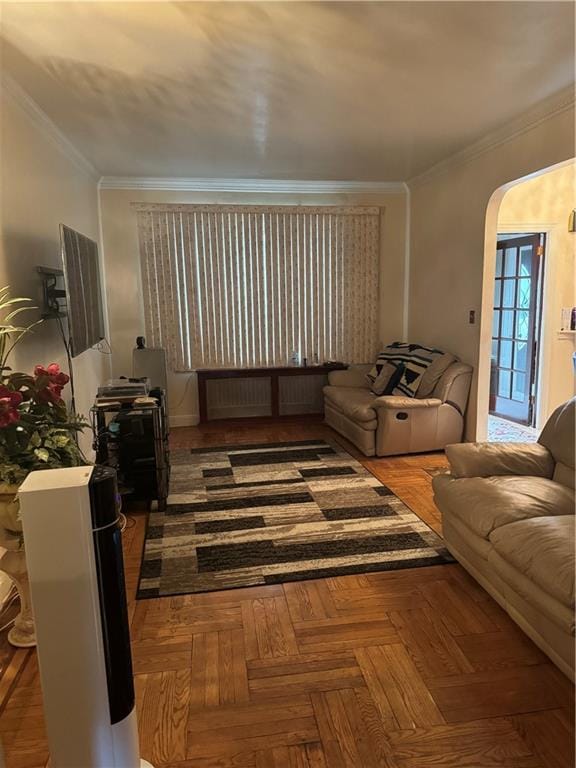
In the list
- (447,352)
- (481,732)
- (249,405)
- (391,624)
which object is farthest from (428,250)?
(481,732)

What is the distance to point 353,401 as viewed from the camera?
4676mm

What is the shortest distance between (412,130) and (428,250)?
66.6 inches

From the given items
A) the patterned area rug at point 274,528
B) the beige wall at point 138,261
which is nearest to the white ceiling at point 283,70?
the beige wall at point 138,261

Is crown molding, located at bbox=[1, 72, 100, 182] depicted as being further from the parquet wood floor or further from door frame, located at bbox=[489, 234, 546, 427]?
door frame, located at bbox=[489, 234, 546, 427]

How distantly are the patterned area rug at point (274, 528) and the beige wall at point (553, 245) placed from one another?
2.45 m

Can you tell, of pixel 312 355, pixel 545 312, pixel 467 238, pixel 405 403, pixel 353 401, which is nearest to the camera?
pixel 405 403

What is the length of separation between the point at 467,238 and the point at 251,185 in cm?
225

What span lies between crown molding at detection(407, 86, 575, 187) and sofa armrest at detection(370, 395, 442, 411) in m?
1.99

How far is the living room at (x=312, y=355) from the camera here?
1.78m

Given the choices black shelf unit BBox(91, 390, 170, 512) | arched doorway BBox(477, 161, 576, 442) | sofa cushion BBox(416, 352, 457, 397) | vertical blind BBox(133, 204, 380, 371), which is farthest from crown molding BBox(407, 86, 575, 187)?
black shelf unit BBox(91, 390, 170, 512)

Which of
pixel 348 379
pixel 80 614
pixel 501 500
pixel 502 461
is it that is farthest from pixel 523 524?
pixel 348 379

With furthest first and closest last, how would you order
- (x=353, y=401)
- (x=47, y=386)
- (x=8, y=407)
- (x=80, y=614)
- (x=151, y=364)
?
(x=151, y=364) → (x=353, y=401) → (x=47, y=386) → (x=8, y=407) → (x=80, y=614)

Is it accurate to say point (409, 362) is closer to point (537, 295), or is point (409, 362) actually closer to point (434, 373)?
point (434, 373)

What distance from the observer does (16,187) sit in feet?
9.36
